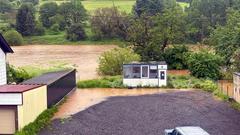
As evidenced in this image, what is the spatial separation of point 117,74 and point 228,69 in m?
9.25

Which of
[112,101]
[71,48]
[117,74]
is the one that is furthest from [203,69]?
[71,48]

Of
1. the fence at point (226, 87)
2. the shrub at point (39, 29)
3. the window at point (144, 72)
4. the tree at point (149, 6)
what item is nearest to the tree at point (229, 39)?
the fence at point (226, 87)

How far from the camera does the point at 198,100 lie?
29.8 metres

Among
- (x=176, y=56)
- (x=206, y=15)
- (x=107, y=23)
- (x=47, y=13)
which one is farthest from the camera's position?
(x=47, y=13)

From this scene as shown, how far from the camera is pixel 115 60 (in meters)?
42.0

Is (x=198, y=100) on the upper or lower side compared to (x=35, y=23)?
lower

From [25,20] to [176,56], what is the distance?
4367 centimetres

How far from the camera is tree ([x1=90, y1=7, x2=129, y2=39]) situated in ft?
264

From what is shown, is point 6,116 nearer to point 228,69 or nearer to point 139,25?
point 228,69

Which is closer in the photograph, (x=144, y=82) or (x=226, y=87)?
(x=226, y=87)

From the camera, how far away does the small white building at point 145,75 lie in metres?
35.8

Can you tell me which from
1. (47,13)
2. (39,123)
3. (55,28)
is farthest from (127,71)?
(47,13)

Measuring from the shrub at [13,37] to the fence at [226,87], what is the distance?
4732 centimetres

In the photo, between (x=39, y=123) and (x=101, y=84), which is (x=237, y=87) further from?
(x=39, y=123)
